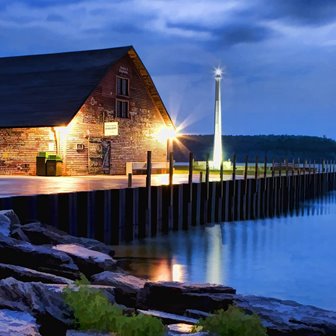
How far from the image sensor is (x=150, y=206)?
62.4 feet

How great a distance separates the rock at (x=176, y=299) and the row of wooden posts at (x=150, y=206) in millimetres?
5622

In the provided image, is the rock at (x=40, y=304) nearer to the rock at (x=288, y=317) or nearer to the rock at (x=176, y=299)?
the rock at (x=176, y=299)

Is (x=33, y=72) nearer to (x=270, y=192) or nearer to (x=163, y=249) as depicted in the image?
(x=270, y=192)

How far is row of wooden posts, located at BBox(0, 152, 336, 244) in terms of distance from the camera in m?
14.6

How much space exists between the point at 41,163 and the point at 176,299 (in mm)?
19836

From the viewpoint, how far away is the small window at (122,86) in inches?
1227

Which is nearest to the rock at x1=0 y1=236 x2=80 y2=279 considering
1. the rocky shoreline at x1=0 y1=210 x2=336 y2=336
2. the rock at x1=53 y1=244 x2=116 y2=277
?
the rocky shoreline at x1=0 y1=210 x2=336 y2=336

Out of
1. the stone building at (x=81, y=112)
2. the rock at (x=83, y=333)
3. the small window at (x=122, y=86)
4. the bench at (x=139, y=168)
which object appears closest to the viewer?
the rock at (x=83, y=333)

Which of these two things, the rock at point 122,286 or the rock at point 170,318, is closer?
the rock at point 170,318

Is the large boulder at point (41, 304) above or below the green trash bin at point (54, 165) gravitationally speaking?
below

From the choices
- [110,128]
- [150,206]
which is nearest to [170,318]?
[150,206]

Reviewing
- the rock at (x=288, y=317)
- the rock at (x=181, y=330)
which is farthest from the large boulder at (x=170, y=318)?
the rock at (x=288, y=317)

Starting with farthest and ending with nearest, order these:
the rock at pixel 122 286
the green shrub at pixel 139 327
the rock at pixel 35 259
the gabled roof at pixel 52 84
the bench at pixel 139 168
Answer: the bench at pixel 139 168, the gabled roof at pixel 52 84, the rock at pixel 35 259, the rock at pixel 122 286, the green shrub at pixel 139 327

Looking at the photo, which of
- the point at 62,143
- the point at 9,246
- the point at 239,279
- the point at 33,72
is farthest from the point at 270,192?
the point at 9,246
